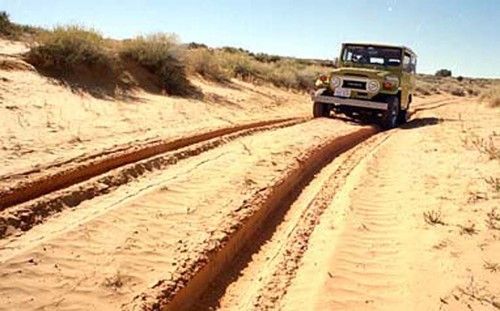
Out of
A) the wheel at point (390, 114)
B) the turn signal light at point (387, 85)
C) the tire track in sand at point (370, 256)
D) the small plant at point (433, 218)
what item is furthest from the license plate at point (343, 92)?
the small plant at point (433, 218)

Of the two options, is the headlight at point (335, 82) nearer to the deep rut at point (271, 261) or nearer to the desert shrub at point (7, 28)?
the deep rut at point (271, 261)

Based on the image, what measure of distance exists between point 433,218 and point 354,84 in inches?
347

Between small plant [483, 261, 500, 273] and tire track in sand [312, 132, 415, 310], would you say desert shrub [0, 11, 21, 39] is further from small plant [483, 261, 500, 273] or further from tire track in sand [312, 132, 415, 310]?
small plant [483, 261, 500, 273]

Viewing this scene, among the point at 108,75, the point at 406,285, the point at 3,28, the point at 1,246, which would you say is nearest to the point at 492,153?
the point at 406,285

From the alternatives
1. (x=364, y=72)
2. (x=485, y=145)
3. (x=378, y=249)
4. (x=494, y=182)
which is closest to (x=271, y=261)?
(x=378, y=249)

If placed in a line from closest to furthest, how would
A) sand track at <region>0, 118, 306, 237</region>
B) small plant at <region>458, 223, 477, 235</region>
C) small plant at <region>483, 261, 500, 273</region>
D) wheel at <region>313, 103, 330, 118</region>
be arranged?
small plant at <region>483, 261, 500, 273</region> → sand track at <region>0, 118, 306, 237</region> → small plant at <region>458, 223, 477, 235</region> → wheel at <region>313, 103, 330, 118</region>

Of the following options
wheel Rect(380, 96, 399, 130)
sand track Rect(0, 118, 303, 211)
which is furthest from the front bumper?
sand track Rect(0, 118, 303, 211)

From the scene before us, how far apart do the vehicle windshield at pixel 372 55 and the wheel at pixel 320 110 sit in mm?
1433

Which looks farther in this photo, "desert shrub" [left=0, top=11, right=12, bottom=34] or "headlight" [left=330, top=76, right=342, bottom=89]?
"desert shrub" [left=0, top=11, right=12, bottom=34]

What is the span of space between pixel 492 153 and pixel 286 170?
372cm

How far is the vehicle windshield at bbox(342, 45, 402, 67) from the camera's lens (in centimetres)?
1522

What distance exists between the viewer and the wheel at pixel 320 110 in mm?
15406

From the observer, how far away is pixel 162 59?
17.7 metres

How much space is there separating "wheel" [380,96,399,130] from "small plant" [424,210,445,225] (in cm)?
854
